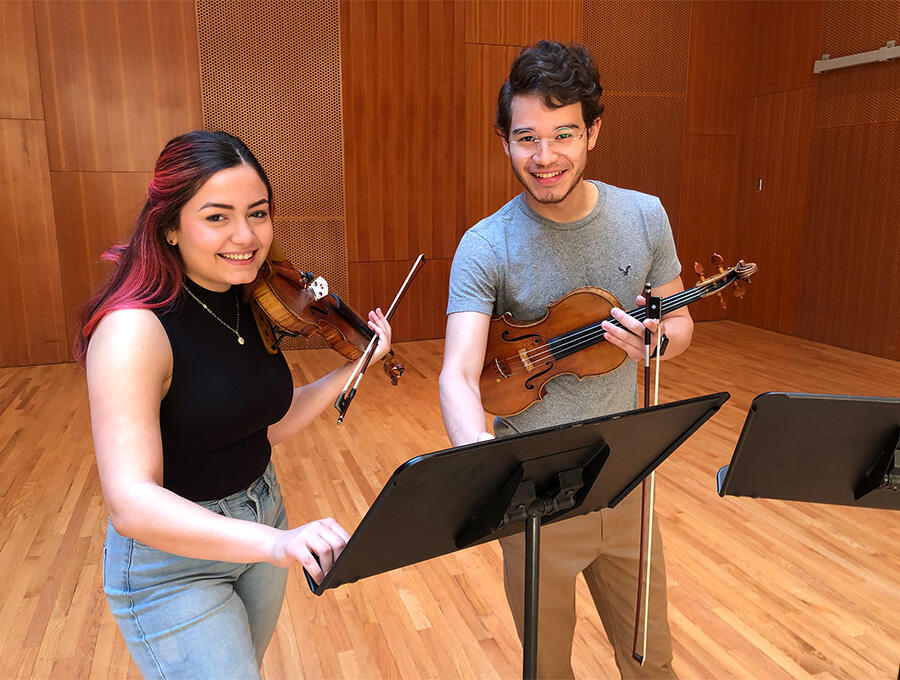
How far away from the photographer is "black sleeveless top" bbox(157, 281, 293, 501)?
51.8 inches

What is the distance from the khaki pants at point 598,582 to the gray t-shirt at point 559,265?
0.25 meters

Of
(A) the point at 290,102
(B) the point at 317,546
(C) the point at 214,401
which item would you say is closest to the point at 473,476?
(B) the point at 317,546

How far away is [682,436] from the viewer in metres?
1.18

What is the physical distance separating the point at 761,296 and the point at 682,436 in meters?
7.11

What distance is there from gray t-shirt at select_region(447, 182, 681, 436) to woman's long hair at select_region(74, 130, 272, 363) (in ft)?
1.87

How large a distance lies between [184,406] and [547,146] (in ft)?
2.91

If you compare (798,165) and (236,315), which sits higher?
(798,165)

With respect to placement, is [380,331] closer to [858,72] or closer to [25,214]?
[25,214]

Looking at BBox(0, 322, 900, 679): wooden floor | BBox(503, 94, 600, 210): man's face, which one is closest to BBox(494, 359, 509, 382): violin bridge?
BBox(503, 94, 600, 210): man's face

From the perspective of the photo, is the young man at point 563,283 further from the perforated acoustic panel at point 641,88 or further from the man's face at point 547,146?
the perforated acoustic panel at point 641,88

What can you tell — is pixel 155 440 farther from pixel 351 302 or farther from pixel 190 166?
pixel 351 302

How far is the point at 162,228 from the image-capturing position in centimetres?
135

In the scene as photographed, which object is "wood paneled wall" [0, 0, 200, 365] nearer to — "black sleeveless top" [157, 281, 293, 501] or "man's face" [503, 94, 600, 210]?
"black sleeveless top" [157, 281, 293, 501]

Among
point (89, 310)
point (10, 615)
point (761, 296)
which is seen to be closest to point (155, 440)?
point (89, 310)
